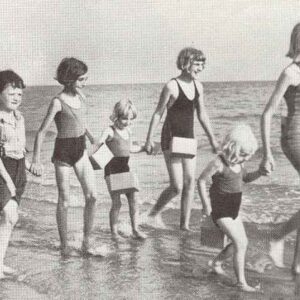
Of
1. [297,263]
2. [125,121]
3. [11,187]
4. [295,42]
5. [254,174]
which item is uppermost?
[295,42]

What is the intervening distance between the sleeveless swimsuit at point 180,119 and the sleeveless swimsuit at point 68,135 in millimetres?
720

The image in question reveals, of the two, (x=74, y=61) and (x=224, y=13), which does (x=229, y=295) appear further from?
(x=224, y=13)

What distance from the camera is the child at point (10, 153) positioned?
3.28m

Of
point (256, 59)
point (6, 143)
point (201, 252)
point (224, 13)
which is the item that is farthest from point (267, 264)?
point (256, 59)

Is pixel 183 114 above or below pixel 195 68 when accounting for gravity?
below

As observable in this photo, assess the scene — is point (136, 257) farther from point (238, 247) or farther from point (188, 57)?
point (188, 57)

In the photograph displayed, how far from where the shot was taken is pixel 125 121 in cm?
401

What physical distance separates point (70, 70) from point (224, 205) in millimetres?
1313

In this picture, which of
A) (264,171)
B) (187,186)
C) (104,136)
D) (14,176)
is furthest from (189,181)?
(14,176)

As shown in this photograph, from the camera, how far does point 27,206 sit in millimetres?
5594

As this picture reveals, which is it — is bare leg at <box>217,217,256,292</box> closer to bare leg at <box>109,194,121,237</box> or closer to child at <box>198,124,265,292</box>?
child at <box>198,124,265,292</box>

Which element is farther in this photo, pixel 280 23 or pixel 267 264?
pixel 280 23

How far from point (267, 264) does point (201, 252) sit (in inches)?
19.1

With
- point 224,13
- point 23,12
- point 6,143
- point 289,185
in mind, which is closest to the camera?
point 6,143
